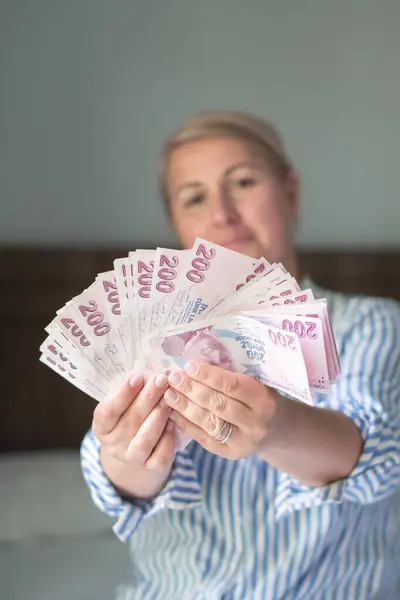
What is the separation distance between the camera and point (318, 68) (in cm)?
190

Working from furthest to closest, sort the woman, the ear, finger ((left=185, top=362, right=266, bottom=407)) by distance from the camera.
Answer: the ear
the woman
finger ((left=185, top=362, right=266, bottom=407))

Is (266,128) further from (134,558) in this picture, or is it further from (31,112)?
(31,112)

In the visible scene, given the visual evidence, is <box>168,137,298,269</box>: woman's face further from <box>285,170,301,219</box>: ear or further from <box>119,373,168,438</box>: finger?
<box>119,373,168,438</box>: finger

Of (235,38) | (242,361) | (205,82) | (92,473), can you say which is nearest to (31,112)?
(205,82)

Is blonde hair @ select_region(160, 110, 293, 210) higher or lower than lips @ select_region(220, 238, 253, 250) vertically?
higher

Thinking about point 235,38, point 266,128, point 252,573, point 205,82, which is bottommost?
point 252,573

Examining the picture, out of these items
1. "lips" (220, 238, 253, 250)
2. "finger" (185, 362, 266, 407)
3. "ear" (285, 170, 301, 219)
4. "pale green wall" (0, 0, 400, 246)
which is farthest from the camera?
"pale green wall" (0, 0, 400, 246)

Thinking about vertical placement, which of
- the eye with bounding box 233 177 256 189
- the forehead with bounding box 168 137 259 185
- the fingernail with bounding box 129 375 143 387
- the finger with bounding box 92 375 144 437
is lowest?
the finger with bounding box 92 375 144 437

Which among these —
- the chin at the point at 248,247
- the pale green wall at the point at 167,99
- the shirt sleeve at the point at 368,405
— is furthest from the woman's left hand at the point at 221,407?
the pale green wall at the point at 167,99

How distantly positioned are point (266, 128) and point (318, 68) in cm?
104

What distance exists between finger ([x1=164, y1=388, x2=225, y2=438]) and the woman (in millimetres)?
57

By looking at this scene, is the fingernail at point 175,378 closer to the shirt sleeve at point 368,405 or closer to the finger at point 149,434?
the finger at point 149,434

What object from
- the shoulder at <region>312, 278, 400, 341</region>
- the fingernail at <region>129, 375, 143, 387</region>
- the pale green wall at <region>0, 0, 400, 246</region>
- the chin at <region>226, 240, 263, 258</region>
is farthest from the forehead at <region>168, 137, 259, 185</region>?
the pale green wall at <region>0, 0, 400, 246</region>

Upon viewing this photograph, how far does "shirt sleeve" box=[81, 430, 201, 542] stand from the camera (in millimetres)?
788
